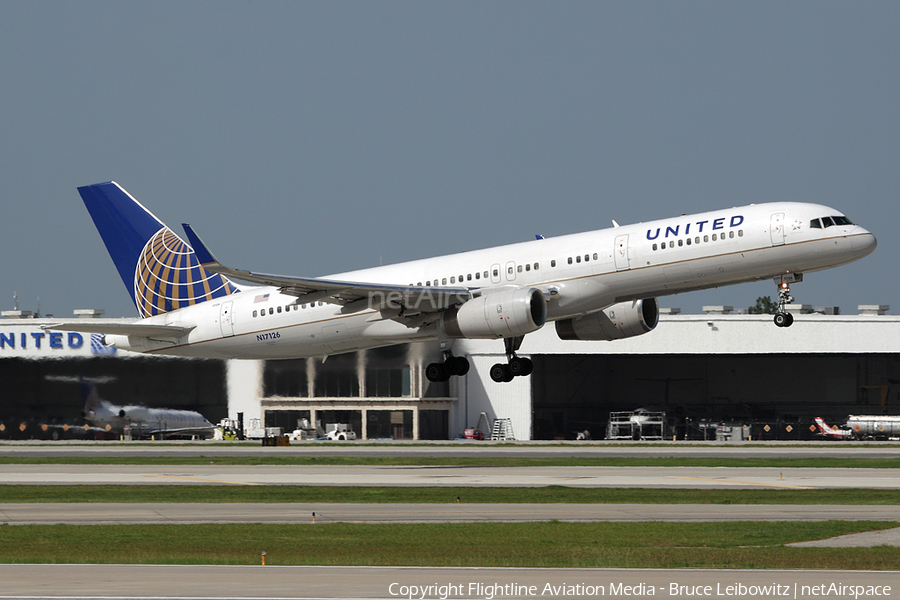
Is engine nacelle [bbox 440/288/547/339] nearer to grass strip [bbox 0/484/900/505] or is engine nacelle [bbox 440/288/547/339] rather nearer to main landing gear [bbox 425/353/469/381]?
main landing gear [bbox 425/353/469/381]

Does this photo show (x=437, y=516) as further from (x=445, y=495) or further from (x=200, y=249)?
(x=200, y=249)

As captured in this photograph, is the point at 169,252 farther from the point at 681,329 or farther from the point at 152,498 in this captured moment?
the point at 681,329

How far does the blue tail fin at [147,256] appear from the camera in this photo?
49000 millimetres

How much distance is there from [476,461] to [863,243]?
21819 mm

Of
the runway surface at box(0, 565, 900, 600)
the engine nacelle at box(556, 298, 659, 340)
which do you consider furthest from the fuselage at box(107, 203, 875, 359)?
the runway surface at box(0, 565, 900, 600)

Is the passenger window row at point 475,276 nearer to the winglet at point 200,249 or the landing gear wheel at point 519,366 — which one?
the landing gear wheel at point 519,366

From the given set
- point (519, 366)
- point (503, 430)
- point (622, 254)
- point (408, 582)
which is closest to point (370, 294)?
point (519, 366)

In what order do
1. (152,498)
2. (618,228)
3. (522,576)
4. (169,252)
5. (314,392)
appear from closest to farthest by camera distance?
(522,576) < (152,498) < (618,228) < (169,252) < (314,392)

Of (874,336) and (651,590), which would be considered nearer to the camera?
(651,590)

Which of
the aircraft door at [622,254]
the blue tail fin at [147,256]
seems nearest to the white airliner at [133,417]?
the blue tail fin at [147,256]

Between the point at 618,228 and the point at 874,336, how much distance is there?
5619 cm

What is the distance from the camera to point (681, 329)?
90.4 m

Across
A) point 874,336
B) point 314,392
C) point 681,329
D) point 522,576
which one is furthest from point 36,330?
point 522,576

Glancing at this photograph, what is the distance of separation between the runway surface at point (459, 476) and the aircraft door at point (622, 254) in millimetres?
7567
